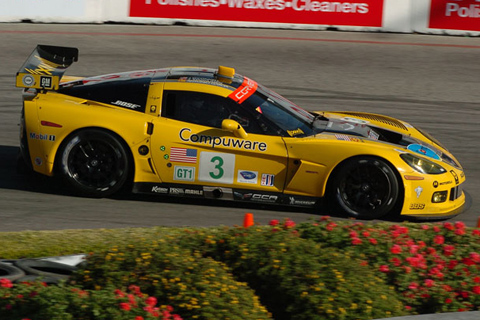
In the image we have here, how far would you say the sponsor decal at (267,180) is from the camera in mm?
8234

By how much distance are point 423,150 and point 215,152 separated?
7.45ft

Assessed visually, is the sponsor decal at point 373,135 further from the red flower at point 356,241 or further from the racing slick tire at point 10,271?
the racing slick tire at point 10,271

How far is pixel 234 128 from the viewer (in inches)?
319

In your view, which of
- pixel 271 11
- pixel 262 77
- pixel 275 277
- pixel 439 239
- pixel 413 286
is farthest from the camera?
pixel 271 11

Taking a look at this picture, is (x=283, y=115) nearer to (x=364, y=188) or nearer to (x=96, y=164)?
(x=364, y=188)

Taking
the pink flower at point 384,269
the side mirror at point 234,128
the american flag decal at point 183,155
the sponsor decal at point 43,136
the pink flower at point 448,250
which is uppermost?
the side mirror at point 234,128

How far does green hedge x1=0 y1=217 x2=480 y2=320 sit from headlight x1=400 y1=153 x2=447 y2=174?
2.06 metres

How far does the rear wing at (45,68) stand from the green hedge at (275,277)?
348 centimetres

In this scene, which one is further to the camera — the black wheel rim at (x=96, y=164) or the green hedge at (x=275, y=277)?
the black wheel rim at (x=96, y=164)

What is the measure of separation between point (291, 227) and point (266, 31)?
1165cm

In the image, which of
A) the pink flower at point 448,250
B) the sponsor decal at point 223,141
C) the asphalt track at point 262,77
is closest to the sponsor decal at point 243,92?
the sponsor decal at point 223,141

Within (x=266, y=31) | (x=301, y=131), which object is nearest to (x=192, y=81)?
(x=301, y=131)

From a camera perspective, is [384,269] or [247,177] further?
[247,177]

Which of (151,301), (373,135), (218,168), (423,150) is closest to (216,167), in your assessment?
(218,168)
